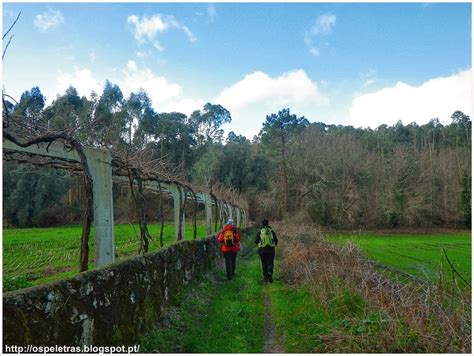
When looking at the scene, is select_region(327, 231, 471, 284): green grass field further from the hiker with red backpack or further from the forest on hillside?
the forest on hillside

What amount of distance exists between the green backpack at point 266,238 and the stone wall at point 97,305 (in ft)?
14.2

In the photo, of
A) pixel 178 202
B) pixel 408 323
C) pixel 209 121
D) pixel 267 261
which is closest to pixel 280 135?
pixel 209 121

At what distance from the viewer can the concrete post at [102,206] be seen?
22.5 feet

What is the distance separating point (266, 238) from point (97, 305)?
24.7 feet

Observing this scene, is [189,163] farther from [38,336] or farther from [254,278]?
[38,336]

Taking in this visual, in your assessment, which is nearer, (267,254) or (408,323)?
(408,323)

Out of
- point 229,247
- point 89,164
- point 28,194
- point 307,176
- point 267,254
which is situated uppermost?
point 307,176

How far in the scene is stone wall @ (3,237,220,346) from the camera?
358 cm

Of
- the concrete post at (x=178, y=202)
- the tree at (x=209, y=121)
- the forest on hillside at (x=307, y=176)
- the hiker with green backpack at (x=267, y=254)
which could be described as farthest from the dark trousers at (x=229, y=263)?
the tree at (x=209, y=121)

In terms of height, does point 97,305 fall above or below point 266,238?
below

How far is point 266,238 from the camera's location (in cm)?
1176

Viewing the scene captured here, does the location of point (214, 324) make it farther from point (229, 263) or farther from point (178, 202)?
point (178, 202)

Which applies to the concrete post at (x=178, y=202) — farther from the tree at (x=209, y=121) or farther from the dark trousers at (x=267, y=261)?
the tree at (x=209, y=121)

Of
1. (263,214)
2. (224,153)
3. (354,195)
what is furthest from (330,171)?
(224,153)
